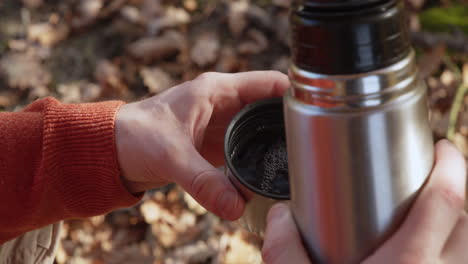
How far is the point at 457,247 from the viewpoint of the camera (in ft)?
2.65

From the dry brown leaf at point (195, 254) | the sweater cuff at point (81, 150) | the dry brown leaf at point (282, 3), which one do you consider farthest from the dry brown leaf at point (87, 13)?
the sweater cuff at point (81, 150)

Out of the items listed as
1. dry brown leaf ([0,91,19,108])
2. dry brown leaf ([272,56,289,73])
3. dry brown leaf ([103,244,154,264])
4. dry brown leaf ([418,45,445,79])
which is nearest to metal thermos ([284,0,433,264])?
dry brown leaf ([103,244,154,264])

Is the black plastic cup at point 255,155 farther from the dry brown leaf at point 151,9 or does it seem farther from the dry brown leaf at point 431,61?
the dry brown leaf at point 151,9

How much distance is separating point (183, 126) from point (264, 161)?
23cm

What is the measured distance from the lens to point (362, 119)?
728mm

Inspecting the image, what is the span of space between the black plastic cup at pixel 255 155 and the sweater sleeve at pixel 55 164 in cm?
33

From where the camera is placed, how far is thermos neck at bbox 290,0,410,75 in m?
0.69

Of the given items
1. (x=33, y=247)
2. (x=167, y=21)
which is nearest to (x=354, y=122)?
(x=33, y=247)

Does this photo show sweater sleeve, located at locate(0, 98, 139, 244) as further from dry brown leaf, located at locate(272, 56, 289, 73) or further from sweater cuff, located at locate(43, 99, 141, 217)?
dry brown leaf, located at locate(272, 56, 289, 73)

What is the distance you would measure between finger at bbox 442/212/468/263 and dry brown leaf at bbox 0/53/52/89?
2136 millimetres

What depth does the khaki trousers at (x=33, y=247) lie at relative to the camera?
1.52 metres

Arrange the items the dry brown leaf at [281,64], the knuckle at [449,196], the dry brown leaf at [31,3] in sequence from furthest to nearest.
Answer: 1. the dry brown leaf at [31,3]
2. the dry brown leaf at [281,64]
3. the knuckle at [449,196]

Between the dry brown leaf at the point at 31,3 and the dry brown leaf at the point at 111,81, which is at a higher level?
the dry brown leaf at the point at 31,3

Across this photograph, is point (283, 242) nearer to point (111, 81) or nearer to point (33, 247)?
point (33, 247)
